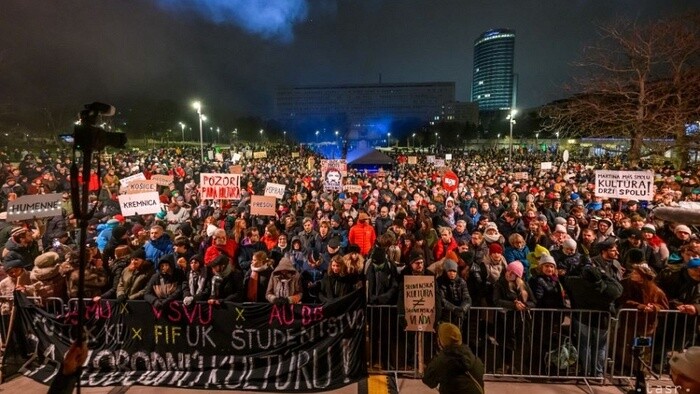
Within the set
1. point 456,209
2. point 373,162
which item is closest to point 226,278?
point 456,209

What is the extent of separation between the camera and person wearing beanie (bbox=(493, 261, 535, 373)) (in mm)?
5258

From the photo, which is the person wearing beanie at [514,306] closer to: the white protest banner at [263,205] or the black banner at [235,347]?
the black banner at [235,347]

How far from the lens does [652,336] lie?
513cm

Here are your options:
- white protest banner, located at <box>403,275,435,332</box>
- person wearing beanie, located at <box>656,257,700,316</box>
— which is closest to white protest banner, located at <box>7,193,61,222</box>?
Answer: white protest banner, located at <box>403,275,435,332</box>

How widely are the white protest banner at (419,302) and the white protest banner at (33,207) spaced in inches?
298

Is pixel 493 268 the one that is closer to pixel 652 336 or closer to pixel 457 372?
pixel 652 336

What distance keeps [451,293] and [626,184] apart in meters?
7.45

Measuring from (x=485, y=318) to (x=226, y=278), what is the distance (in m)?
3.41

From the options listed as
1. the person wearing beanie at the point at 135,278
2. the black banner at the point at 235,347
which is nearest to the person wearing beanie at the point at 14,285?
the black banner at the point at 235,347

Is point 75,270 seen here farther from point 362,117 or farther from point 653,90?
point 362,117

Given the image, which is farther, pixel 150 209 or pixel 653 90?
pixel 653 90

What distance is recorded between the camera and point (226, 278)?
18.3ft

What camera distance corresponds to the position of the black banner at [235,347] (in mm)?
5234

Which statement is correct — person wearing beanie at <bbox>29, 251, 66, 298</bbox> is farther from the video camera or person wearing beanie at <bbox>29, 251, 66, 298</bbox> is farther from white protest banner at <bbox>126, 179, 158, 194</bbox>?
white protest banner at <bbox>126, 179, 158, 194</bbox>
